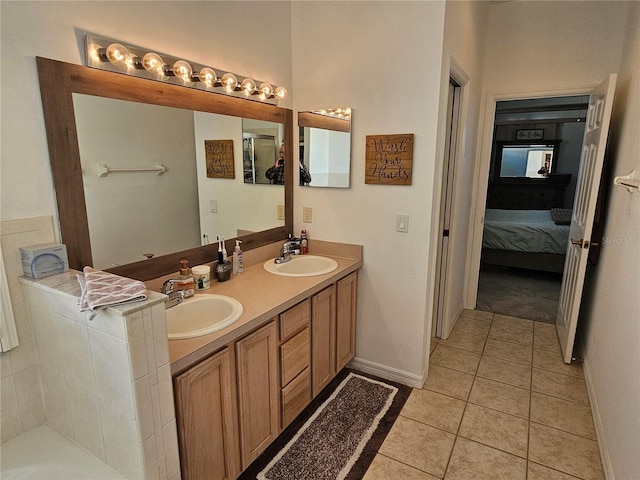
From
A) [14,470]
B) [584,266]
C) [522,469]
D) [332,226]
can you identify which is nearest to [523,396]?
[522,469]

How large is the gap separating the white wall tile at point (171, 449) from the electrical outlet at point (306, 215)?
1690mm

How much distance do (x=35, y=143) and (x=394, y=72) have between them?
1856 millimetres

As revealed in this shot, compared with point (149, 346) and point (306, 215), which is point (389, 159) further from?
point (149, 346)

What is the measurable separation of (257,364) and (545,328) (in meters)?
2.97

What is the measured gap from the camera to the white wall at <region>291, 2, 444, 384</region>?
7.03 feet

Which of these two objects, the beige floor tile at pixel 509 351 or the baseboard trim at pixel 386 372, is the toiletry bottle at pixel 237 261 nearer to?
the baseboard trim at pixel 386 372

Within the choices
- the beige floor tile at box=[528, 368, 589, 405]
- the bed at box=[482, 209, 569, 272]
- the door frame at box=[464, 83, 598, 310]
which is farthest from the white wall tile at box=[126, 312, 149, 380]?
the bed at box=[482, 209, 569, 272]

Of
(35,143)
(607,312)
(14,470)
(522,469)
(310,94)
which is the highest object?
(310,94)

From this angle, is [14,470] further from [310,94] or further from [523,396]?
[523,396]

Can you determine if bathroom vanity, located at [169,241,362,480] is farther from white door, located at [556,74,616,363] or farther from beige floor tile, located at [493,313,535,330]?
beige floor tile, located at [493,313,535,330]

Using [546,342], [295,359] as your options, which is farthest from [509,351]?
[295,359]

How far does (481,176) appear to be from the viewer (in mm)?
3514

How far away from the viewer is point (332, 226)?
8.50 ft

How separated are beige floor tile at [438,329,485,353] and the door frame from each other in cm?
66
